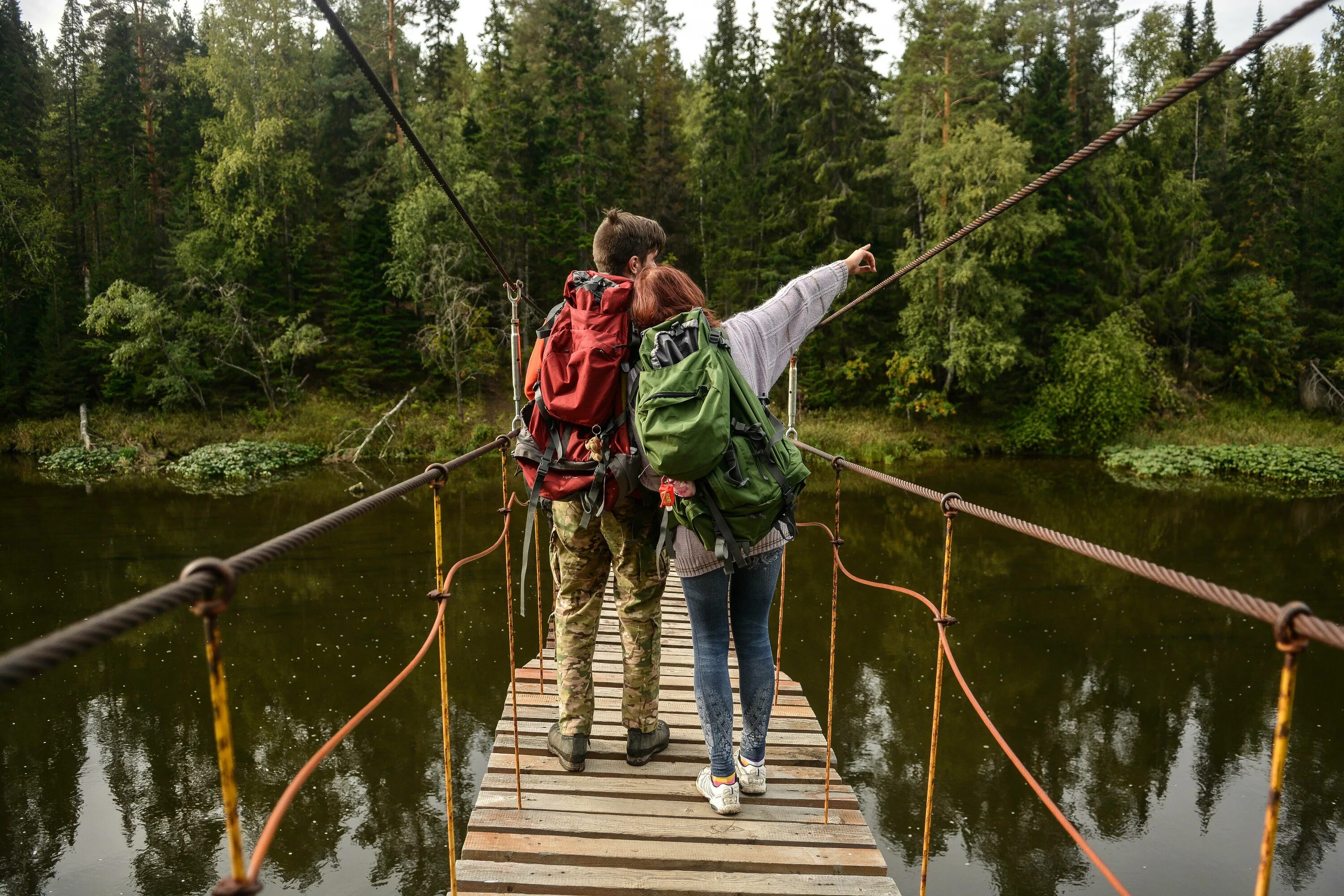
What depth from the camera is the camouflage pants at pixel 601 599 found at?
7.01 ft

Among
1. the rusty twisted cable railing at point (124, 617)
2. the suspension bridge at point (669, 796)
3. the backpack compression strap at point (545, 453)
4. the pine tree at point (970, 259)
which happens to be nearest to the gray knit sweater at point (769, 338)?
the backpack compression strap at point (545, 453)

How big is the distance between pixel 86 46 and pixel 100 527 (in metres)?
19.4

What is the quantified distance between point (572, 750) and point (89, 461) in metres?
16.5

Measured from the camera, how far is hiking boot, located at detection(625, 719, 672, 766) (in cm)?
238

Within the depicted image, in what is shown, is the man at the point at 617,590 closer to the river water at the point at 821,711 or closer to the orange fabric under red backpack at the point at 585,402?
the orange fabric under red backpack at the point at 585,402

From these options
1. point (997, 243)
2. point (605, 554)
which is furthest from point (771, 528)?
point (997, 243)

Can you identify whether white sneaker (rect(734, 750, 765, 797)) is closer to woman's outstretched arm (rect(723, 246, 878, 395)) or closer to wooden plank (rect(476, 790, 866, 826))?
wooden plank (rect(476, 790, 866, 826))

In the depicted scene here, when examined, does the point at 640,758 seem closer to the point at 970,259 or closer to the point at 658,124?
the point at 970,259

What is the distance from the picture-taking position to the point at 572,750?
233cm

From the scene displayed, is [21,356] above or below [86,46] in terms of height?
below

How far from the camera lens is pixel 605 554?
7.35 ft

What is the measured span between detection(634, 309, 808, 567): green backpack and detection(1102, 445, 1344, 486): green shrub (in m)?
15.5

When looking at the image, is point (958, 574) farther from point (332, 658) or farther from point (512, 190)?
point (512, 190)

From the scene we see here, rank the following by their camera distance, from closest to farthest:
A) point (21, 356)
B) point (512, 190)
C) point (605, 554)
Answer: point (605, 554)
point (21, 356)
point (512, 190)
